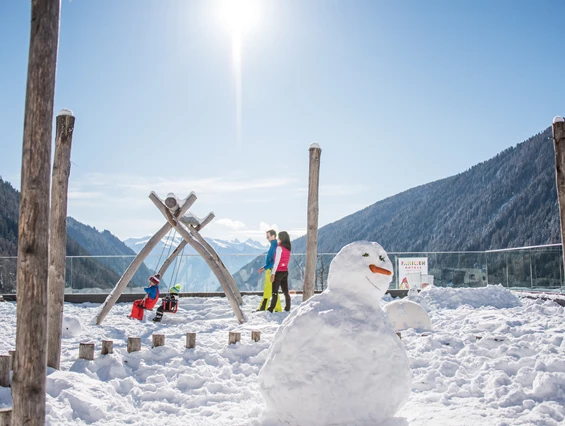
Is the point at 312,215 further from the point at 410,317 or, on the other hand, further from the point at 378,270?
the point at 378,270

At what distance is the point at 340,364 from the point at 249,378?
1.95 meters

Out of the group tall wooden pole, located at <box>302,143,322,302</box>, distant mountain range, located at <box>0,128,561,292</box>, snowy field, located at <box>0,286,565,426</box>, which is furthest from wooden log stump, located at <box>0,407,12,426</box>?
distant mountain range, located at <box>0,128,561,292</box>

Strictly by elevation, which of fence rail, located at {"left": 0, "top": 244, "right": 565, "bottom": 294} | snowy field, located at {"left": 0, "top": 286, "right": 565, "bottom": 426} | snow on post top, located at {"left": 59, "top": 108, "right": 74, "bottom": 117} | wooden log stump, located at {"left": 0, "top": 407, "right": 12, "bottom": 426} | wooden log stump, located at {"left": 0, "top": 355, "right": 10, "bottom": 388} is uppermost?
snow on post top, located at {"left": 59, "top": 108, "right": 74, "bottom": 117}

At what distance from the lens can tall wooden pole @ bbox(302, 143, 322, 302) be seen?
7586 mm

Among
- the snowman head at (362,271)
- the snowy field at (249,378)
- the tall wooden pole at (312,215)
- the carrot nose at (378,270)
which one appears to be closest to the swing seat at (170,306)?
the snowy field at (249,378)

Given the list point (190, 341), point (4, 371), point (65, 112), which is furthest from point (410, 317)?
point (65, 112)

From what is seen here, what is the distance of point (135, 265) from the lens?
8414mm

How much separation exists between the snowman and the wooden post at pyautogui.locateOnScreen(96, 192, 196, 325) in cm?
522

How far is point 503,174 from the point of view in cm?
8881

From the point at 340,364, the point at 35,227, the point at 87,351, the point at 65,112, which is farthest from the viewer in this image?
the point at 65,112

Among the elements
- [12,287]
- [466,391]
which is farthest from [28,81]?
[12,287]

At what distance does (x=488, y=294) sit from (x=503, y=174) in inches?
3429

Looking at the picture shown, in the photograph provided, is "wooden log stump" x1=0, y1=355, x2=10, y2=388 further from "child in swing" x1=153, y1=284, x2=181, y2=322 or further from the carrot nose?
"child in swing" x1=153, y1=284, x2=181, y2=322

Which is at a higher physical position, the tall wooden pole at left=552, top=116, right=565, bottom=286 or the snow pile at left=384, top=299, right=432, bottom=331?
the tall wooden pole at left=552, top=116, right=565, bottom=286
